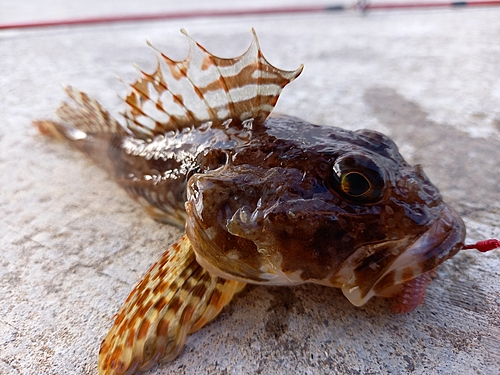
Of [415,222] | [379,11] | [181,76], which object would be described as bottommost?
[379,11]

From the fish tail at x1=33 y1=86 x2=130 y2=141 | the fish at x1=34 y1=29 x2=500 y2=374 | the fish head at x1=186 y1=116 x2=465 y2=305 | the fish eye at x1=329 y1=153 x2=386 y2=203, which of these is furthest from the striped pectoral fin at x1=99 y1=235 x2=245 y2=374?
the fish tail at x1=33 y1=86 x2=130 y2=141

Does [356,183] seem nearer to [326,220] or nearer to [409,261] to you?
[326,220]

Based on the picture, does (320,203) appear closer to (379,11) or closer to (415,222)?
(415,222)

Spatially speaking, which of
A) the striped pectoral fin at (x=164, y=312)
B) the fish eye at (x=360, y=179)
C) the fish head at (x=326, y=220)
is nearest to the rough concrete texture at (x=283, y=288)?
the striped pectoral fin at (x=164, y=312)

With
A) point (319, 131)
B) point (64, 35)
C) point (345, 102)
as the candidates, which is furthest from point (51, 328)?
point (64, 35)

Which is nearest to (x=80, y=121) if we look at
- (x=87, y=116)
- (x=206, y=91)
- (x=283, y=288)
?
(x=87, y=116)
